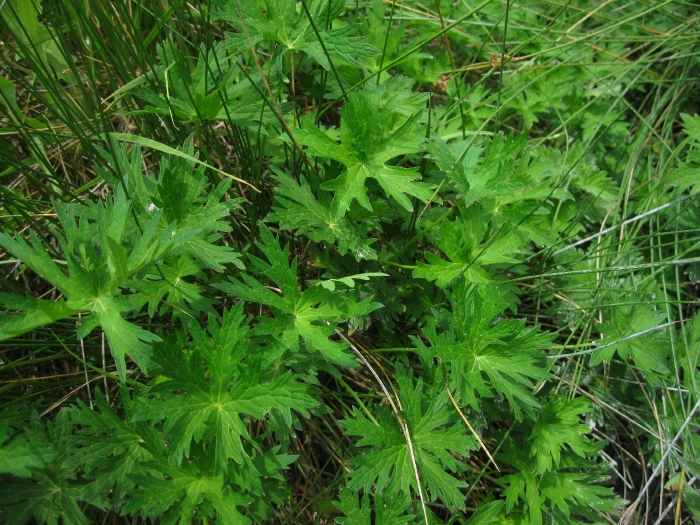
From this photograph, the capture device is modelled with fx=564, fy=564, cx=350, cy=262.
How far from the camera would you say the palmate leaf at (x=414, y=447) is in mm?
1879

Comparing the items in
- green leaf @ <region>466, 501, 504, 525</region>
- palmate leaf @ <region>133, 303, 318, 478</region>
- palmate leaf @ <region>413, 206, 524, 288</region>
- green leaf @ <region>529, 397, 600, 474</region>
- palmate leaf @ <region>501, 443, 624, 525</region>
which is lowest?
palmate leaf @ <region>501, 443, 624, 525</region>

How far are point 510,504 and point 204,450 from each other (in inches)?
45.4

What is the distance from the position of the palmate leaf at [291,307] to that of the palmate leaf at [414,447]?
1.02 ft

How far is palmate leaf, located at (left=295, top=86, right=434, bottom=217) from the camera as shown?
6.30 feet

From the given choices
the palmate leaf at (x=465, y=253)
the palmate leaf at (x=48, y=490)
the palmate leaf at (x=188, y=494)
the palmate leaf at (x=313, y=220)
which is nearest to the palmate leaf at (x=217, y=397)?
the palmate leaf at (x=188, y=494)

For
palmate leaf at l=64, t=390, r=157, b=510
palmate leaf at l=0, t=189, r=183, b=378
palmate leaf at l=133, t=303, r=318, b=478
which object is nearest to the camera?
palmate leaf at l=0, t=189, r=183, b=378

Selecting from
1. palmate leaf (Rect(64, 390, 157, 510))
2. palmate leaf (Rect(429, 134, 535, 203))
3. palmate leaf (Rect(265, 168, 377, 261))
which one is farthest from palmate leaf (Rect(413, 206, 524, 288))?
palmate leaf (Rect(64, 390, 157, 510))

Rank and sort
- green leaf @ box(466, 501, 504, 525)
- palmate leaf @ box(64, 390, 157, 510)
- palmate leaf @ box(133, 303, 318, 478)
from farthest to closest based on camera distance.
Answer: green leaf @ box(466, 501, 504, 525), palmate leaf @ box(64, 390, 157, 510), palmate leaf @ box(133, 303, 318, 478)

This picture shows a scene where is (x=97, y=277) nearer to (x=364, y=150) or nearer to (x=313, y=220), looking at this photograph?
(x=313, y=220)

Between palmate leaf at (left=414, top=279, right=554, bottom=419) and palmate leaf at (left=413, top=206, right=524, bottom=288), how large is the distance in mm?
156

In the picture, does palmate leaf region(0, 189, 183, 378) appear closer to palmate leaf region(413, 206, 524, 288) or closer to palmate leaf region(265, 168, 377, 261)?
palmate leaf region(265, 168, 377, 261)

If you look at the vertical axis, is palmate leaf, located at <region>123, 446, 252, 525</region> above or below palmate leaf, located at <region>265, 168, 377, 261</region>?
below

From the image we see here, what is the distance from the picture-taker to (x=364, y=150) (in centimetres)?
198

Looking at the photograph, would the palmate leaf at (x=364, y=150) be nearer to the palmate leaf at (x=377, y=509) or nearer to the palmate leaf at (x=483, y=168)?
the palmate leaf at (x=483, y=168)
